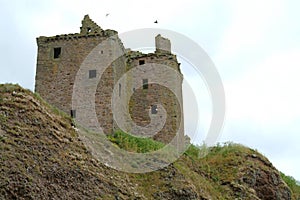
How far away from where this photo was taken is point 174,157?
3238 cm

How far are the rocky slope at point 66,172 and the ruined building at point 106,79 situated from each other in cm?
328

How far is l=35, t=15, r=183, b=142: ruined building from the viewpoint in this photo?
34.1m

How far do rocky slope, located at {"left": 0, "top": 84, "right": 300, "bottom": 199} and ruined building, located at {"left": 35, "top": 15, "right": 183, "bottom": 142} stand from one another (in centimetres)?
328

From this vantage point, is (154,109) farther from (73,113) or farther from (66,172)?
(66,172)

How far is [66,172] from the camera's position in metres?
23.5

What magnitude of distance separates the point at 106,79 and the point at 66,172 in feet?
39.0

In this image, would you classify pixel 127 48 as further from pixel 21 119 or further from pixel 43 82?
pixel 21 119

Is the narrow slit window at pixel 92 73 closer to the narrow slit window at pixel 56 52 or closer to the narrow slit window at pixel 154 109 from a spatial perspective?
the narrow slit window at pixel 56 52

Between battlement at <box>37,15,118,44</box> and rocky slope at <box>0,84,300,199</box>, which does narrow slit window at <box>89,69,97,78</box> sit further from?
rocky slope at <box>0,84,300,199</box>

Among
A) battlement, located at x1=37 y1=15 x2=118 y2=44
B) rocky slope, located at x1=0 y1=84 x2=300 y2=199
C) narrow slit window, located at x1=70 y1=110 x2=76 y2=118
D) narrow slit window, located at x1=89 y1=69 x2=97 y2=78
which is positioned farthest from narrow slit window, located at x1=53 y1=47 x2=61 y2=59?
rocky slope, located at x1=0 y1=84 x2=300 y2=199

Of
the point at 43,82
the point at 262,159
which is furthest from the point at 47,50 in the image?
the point at 262,159

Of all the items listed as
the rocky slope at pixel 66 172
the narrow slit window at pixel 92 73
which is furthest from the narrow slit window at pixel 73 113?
the rocky slope at pixel 66 172

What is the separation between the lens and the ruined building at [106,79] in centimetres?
3406

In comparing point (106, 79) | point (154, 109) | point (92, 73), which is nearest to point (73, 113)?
point (92, 73)
